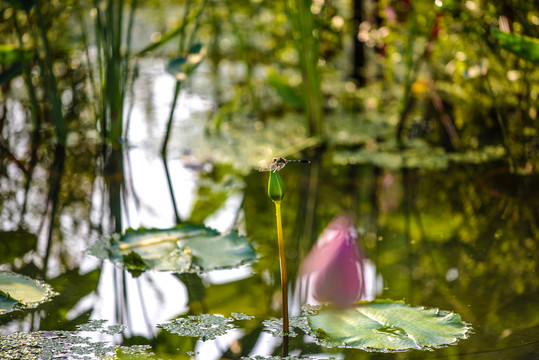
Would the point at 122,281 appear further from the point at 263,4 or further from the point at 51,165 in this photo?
the point at 263,4

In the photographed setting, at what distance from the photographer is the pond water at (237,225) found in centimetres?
120

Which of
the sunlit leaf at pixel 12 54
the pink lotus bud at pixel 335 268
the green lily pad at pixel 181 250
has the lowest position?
the pink lotus bud at pixel 335 268

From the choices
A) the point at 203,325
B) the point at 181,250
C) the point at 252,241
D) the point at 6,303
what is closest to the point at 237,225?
the point at 252,241

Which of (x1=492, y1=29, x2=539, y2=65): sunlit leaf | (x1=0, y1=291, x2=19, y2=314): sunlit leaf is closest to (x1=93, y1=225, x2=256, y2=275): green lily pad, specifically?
(x1=0, y1=291, x2=19, y2=314): sunlit leaf

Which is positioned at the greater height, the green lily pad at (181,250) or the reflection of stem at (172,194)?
the reflection of stem at (172,194)

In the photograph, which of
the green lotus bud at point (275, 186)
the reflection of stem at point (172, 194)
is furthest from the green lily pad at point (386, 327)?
the reflection of stem at point (172, 194)

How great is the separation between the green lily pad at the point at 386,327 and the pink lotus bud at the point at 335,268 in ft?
0.30

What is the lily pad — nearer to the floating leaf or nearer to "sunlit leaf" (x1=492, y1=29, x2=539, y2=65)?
the floating leaf

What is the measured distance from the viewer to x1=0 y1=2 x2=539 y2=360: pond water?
1204 mm

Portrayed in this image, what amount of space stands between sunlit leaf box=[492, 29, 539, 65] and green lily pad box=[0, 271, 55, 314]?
1163mm

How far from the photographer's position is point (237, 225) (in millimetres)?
1785

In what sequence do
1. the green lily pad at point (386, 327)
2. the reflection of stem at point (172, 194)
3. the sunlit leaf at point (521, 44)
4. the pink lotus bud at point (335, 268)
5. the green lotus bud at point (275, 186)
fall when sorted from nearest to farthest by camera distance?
the green lotus bud at point (275, 186), the green lily pad at point (386, 327), the pink lotus bud at point (335, 268), the sunlit leaf at point (521, 44), the reflection of stem at point (172, 194)

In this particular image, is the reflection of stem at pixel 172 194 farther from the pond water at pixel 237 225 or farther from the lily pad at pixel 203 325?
the lily pad at pixel 203 325

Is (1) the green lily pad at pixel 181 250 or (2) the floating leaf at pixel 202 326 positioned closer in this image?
(2) the floating leaf at pixel 202 326
